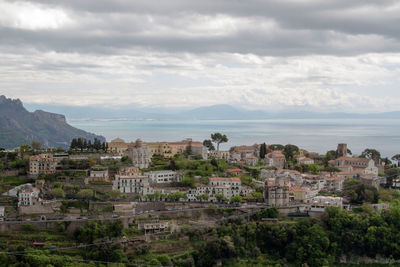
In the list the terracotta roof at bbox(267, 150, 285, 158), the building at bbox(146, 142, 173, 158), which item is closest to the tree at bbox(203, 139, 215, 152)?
the building at bbox(146, 142, 173, 158)

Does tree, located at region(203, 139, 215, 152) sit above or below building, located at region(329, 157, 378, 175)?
above

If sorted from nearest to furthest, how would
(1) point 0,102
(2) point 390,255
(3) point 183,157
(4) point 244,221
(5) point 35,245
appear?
1. (5) point 35,245
2. (2) point 390,255
3. (4) point 244,221
4. (3) point 183,157
5. (1) point 0,102

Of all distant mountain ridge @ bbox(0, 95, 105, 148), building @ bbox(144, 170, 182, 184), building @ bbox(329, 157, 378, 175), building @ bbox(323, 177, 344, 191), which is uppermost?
distant mountain ridge @ bbox(0, 95, 105, 148)

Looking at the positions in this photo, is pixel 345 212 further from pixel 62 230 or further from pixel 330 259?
pixel 62 230

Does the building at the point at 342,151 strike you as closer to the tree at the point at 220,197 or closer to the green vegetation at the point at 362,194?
the green vegetation at the point at 362,194

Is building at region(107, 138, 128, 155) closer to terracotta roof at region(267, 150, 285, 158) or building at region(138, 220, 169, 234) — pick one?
terracotta roof at region(267, 150, 285, 158)

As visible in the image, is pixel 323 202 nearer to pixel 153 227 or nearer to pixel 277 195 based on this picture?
pixel 277 195

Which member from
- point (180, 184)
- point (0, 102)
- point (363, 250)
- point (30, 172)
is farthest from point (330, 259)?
point (0, 102)

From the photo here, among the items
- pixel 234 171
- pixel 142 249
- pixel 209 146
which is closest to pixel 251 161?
pixel 209 146
